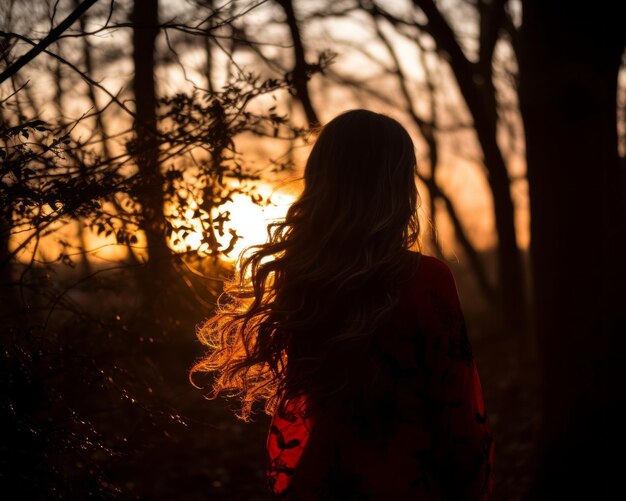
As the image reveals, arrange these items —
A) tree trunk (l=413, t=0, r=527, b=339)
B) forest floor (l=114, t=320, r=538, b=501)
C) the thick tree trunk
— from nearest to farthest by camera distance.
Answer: the thick tree trunk < forest floor (l=114, t=320, r=538, b=501) < tree trunk (l=413, t=0, r=527, b=339)

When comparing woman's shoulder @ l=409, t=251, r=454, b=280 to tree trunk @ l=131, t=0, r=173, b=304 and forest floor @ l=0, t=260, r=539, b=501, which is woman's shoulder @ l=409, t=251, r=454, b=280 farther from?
tree trunk @ l=131, t=0, r=173, b=304

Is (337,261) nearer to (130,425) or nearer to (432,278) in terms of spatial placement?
(432,278)

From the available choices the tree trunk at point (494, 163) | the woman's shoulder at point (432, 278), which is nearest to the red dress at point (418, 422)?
the woman's shoulder at point (432, 278)

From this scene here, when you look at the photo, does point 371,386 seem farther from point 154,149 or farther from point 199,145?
point 154,149

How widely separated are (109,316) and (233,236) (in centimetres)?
152

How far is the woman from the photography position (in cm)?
230

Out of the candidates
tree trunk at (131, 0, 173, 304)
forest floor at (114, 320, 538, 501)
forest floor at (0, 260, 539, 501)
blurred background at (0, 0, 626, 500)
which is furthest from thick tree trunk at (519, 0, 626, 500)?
tree trunk at (131, 0, 173, 304)

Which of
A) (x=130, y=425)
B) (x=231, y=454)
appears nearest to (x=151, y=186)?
(x=130, y=425)

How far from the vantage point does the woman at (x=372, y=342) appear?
7.54 feet

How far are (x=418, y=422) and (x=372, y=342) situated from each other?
11.6 inches

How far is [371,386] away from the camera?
90.8 inches

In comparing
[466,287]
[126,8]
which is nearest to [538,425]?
[126,8]

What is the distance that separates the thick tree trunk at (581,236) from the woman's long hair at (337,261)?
2.71 meters

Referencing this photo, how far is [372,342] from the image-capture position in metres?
2.32
